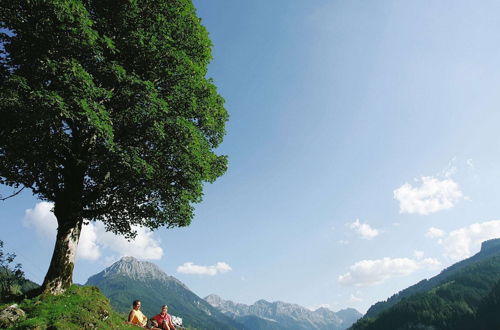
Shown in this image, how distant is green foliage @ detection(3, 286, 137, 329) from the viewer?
12.5 meters

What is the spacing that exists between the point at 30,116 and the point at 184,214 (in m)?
9.28

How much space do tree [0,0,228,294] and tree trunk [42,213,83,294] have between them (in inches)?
2.0

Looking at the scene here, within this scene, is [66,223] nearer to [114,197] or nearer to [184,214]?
[114,197]

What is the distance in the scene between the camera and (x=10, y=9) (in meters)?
14.4

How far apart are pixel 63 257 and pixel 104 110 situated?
7784 mm

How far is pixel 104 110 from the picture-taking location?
575 inches

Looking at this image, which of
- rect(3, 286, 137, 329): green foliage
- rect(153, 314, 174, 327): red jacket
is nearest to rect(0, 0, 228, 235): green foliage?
rect(3, 286, 137, 329): green foliage

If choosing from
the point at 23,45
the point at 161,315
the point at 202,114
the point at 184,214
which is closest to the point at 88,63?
the point at 23,45

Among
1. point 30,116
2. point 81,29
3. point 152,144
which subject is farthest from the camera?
point 152,144

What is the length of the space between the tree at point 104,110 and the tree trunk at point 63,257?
2.0 inches

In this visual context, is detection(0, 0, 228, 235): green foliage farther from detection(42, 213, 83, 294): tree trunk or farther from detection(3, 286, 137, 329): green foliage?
detection(3, 286, 137, 329): green foliage

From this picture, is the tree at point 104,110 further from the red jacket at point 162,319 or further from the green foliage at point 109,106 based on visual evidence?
the red jacket at point 162,319

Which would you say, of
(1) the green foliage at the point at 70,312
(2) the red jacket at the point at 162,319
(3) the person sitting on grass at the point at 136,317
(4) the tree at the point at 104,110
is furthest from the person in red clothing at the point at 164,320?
(4) the tree at the point at 104,110

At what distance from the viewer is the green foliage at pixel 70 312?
41.1ft
